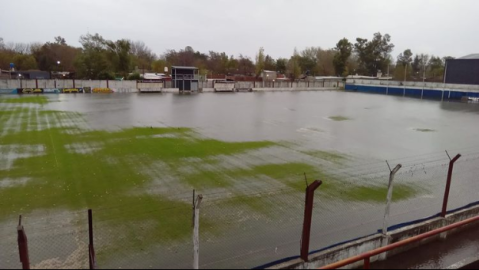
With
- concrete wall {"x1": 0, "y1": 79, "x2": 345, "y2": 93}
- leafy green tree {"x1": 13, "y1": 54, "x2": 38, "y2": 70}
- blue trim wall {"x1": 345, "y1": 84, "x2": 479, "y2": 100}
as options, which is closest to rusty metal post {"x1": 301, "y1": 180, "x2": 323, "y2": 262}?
concrete wall {"x1": 0, "y1": 79, "x2": 345, "y2": 93}

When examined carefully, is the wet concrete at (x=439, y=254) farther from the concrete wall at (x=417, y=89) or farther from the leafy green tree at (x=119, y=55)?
the leafy green tree at (x=119, y=55)

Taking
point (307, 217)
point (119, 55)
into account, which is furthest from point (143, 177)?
point (119, 55)

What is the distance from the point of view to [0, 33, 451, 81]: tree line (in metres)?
70.4

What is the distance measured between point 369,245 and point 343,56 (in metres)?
102

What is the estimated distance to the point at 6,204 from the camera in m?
9.61

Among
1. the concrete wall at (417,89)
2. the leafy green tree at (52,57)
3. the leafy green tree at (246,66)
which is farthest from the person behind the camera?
the leafy green tree at (246,66)

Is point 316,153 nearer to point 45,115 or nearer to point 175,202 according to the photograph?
point 175,202

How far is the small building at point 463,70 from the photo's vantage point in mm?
65812

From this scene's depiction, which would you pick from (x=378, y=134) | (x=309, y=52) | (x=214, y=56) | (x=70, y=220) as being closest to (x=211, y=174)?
(x=70, y=220)

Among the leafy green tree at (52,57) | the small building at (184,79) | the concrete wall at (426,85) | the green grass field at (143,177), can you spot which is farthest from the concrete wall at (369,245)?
the leafy green tree at (52,57)

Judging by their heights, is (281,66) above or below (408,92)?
above

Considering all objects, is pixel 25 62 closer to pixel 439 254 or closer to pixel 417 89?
pixel 417 89

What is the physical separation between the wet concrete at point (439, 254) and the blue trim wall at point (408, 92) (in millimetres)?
58307

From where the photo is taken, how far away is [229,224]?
8672 millimetres
